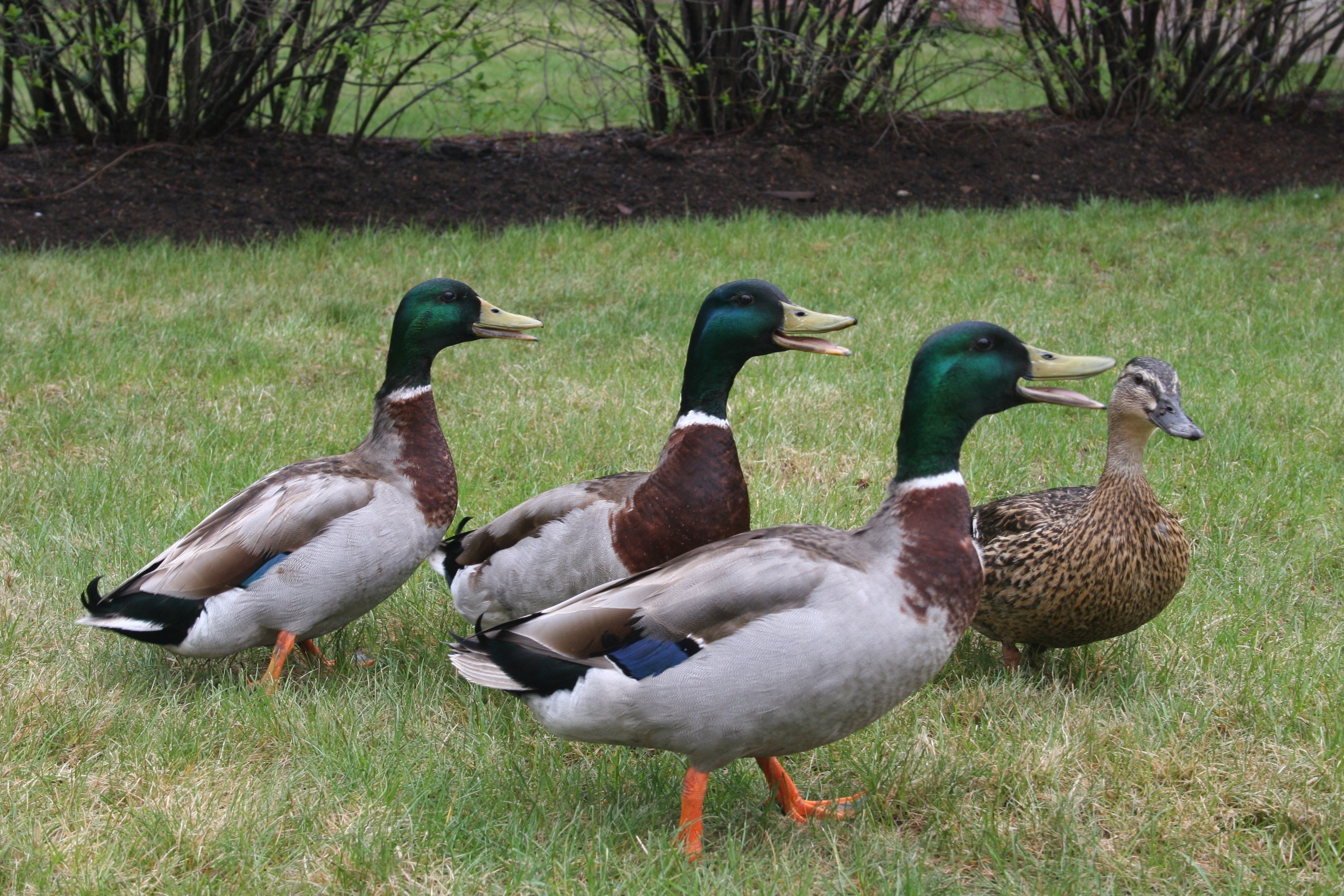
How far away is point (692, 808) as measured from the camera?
8.97 ft

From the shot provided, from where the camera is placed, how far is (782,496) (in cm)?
469

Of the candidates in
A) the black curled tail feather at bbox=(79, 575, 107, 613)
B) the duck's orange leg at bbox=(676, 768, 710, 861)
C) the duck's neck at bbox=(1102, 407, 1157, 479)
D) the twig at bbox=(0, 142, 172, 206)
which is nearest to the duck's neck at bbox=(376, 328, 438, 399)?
the black curled tail feather at bbox=(79, 575, 107, 613)

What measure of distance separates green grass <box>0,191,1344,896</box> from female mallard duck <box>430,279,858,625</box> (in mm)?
361

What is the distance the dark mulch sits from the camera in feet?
27.8

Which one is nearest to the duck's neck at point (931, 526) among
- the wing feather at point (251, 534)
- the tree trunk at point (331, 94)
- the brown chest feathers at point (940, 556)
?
the brown chest feathers at point (940, 556)

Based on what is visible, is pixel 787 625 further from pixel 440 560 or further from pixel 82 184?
pixel 82 184

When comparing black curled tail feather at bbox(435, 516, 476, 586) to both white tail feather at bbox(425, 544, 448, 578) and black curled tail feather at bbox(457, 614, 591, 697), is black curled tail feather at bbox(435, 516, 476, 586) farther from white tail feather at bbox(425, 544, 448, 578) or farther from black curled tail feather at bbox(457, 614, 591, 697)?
black curled tail feather at bbox(457, 614, 591, 697)

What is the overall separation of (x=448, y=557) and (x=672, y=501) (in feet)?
2.88

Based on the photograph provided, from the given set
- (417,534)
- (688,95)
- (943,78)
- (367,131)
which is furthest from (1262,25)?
(417,534)

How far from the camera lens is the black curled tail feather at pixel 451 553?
3787 mm

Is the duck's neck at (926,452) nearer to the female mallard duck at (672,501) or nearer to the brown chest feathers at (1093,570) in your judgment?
the female mallard duck at (672,501)

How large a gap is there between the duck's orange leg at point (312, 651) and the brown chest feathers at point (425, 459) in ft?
1.89

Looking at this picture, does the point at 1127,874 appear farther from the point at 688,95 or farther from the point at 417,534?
the point at 688,95

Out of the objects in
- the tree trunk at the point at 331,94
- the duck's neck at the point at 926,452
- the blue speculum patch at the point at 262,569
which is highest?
the tree trunk at the point at 331,94
